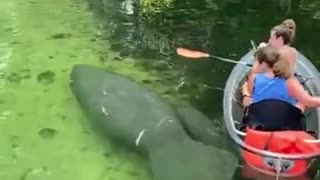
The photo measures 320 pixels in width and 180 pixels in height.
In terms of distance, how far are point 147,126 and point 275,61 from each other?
1505 millimetres

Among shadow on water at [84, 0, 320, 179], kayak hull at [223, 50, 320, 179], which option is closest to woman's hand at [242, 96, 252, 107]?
kayak hull at [223, 50, 320, 179]

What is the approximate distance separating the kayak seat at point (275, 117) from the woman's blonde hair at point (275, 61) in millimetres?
261

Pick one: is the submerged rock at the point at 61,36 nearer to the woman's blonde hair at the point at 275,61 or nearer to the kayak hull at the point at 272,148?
the kayak hull at the point at 272,148

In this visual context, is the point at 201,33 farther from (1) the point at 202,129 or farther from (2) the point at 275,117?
(2) the point at 275,117

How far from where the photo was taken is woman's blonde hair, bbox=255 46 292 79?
204 inches

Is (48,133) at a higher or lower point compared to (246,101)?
lower

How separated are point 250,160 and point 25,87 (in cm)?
329

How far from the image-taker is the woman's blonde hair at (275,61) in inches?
204

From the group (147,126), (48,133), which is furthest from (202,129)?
(48,133)

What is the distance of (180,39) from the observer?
927cm

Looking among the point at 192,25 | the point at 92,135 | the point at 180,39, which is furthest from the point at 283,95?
the point at 192,25

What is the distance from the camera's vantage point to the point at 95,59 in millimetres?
8508

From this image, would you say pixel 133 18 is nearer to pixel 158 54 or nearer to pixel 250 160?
pixel 158 54

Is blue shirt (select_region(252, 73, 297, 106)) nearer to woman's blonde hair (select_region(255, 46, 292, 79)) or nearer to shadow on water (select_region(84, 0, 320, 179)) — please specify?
woman's blonde hair (select_region(255, 46, 292, 79))
